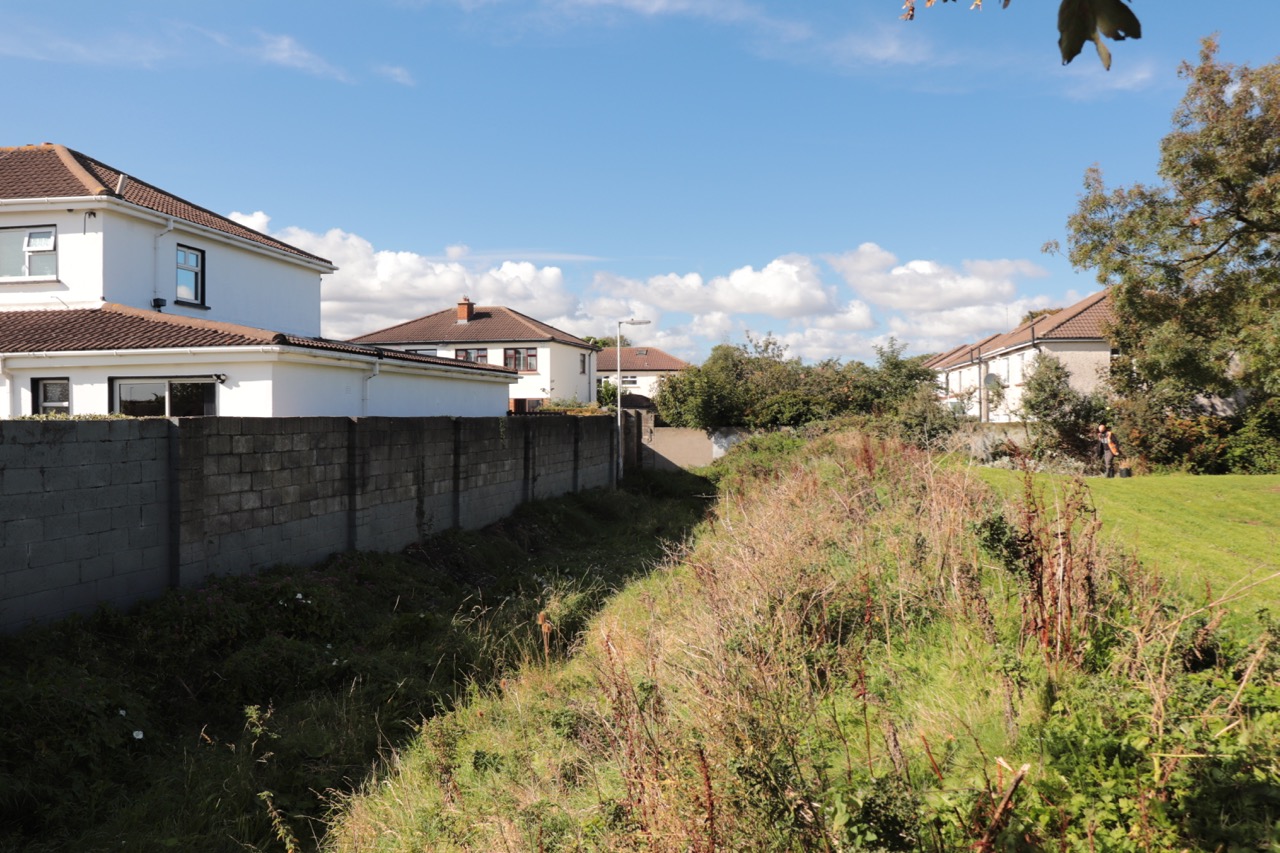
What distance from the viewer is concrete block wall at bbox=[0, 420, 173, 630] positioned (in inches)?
233

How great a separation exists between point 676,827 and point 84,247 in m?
18.0

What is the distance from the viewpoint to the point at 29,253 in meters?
16.1

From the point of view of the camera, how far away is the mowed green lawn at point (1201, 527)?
580 centimetres

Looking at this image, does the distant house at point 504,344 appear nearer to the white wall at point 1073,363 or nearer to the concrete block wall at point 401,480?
the white wall at point 1073,363

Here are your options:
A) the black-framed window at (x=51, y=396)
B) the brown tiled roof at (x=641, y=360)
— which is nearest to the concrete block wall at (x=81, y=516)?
the black-framed window at (x=51, y=396)

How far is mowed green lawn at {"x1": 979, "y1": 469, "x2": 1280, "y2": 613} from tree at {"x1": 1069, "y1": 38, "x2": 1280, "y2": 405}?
2.89 meters

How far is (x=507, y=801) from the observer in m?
4.13

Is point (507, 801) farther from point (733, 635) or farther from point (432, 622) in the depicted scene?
point (432, 622)

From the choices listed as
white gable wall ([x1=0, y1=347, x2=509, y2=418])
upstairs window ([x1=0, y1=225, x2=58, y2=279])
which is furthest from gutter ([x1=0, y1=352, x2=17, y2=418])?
upstairs window ([x1=0, y1=225, x2=58, y2=279])

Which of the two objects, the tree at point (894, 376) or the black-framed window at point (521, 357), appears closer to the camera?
the tree at point (894, 376)

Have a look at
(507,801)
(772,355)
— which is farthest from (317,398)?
(772,355)

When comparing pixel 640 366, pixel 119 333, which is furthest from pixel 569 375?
pixel 119 333

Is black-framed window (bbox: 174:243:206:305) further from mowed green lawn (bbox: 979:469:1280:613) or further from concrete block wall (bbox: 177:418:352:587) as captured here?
mowed green lawn (bbox: 979:469:1280:613)

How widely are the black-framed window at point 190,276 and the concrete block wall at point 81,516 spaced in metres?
12.4
